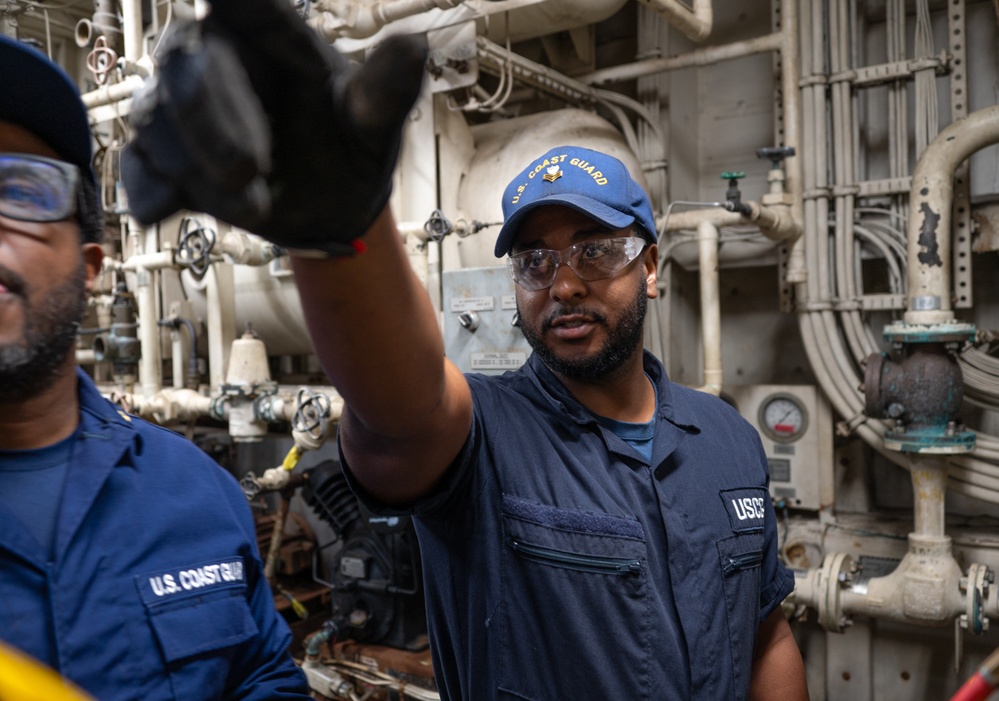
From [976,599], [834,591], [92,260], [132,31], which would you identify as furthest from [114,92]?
[976,599]

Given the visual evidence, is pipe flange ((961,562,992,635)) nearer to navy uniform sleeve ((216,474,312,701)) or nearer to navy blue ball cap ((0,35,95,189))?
navy uniform sleeve ((216,474,312,701))

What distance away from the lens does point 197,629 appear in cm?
83

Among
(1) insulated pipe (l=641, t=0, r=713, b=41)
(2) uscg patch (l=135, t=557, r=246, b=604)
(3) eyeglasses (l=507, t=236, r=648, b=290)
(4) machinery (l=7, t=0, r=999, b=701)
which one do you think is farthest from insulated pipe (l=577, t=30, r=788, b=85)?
(2) uscg patch (l=135, t=557, r=246, b=604)

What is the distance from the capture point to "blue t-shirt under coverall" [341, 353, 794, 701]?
0.88 metres

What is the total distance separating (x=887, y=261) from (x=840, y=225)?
0.19 meters

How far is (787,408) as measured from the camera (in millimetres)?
2449

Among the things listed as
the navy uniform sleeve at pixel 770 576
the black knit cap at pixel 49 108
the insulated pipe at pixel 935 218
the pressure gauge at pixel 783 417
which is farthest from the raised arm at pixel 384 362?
the pressure gauge at pixel 783 417

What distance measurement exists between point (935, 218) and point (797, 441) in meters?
0.81

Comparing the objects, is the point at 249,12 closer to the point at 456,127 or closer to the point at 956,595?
the point at 456,127

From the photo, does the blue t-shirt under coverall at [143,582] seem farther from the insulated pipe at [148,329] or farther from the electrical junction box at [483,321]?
the insulated pipe at [148,329]

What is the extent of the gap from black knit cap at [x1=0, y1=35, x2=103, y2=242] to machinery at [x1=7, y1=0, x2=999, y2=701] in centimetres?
126

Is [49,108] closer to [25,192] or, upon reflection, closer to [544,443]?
[25,192]

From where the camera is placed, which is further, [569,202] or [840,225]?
[840,225]

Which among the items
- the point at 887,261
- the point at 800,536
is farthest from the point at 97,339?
the point at 887,261
